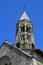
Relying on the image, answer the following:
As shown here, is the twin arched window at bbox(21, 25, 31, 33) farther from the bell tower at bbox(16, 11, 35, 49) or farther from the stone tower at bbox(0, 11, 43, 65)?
the stone tower at bbox(0, 11, 43, 65)

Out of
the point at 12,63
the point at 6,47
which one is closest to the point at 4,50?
the point at 6,47

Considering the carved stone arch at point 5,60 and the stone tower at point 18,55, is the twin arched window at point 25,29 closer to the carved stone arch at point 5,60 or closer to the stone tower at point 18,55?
the stone tower at point 18,55

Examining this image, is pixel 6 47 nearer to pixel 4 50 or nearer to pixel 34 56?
pixel 4 50

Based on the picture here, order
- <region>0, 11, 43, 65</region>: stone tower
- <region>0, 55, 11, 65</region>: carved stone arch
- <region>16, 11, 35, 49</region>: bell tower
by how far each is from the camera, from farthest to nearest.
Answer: <region>16, 11, 35, 49</region>: bell tower, <region>0, 55, 11, 65</region>: carved stone arch, <region>0, 11, 43, 65</region>: stone tower

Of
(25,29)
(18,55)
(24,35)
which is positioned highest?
(25,29)

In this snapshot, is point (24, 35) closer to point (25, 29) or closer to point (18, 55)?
point (25, 29)

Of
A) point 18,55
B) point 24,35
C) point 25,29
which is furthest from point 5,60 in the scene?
point 25,29

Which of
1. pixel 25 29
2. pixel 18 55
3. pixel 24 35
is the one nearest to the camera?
pixel 18 55

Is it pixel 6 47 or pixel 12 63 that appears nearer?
pixel 12 63

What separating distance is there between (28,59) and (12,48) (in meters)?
2.29

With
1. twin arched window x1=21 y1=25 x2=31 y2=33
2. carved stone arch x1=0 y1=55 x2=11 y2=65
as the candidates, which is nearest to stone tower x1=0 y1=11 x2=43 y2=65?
carved stone arch x1=0 y1=55 x2=11 y2=65

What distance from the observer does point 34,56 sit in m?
23.1

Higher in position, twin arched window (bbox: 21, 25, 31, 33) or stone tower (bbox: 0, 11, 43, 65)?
twin arched window (bbox: 21, 25, 31, 33)

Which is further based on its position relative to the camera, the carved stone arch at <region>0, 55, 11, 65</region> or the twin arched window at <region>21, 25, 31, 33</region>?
the twin arched window at <region>21, 25, 31, 33</region>
